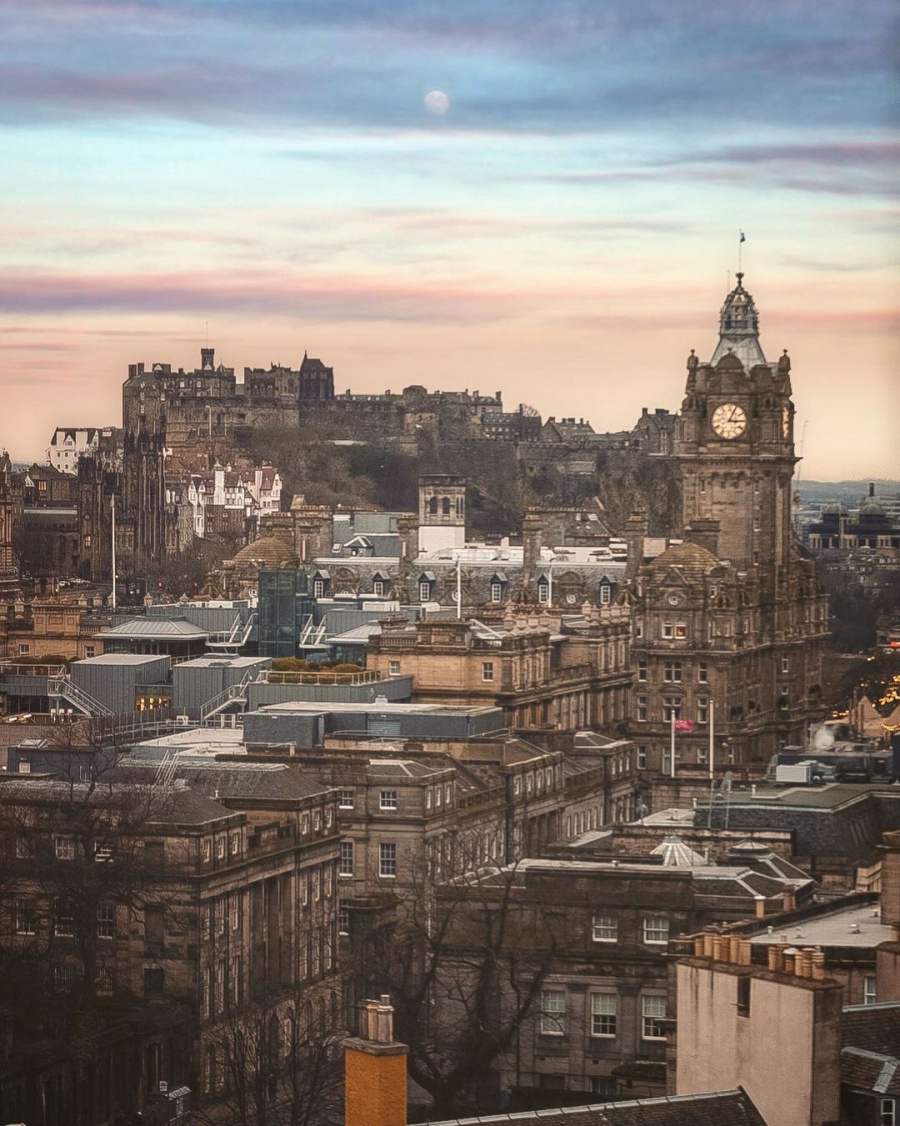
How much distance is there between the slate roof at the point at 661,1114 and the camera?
103 feet

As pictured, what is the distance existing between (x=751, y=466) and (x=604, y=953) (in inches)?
2471

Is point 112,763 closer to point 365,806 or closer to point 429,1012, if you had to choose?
point 365,806

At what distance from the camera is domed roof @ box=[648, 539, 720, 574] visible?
11150 cm

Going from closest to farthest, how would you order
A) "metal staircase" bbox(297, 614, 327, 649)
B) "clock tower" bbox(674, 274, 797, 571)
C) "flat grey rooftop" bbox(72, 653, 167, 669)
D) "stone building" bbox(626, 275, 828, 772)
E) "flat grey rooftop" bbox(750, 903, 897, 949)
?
1. "flat grey rooftop" bbox(750, 903, 897, 949)
2. "flat grey rooftop" bbox(72, 653, 167, 669)
3. "metal staircase" bbox(297, 614, 327, 649)
4. "stone building" bbox(626, 275, 828, 772)
5. "clock tower" bbox(674, 274, 797, 571)

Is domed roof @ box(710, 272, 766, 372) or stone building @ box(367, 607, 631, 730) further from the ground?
domed roof @ box(710, 272, 766, 372)

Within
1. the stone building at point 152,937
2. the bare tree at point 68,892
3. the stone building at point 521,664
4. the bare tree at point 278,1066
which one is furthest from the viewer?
the stone building at point 521,664

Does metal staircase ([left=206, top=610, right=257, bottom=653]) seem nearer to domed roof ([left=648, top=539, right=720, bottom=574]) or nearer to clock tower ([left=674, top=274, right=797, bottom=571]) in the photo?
domed roof ([left=648, top=539, right=720, bottom=574])

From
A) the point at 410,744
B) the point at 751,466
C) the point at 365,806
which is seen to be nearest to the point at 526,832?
the point at 410,744

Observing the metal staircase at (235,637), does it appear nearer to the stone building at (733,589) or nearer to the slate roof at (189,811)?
the stone building at (733,589)

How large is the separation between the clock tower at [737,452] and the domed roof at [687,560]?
13.9 feet

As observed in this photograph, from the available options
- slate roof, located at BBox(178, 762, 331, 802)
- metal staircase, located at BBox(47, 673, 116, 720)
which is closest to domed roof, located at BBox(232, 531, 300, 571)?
metal staircase, located at BBox(47, 673, 116, 720)

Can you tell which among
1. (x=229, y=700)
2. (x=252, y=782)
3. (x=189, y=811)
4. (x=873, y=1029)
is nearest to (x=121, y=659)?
(x=229, y=700)

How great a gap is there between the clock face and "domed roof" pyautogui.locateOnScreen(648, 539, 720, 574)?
6.17 m

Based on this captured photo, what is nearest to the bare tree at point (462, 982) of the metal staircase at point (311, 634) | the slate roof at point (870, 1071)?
the slate roof at point (870, 1071)
